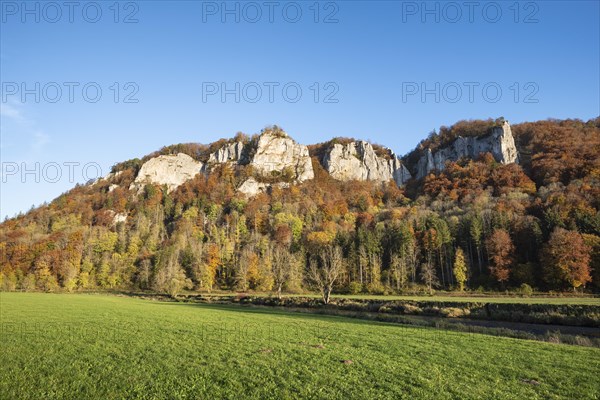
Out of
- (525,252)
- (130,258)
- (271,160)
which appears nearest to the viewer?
(525,252)

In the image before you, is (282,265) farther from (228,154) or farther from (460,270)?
(228,154)

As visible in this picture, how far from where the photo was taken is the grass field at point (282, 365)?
34.3ft

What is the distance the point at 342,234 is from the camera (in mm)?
99250

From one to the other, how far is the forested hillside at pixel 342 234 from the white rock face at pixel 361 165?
21706 mm

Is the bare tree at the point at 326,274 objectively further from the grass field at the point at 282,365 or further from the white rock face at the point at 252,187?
the white rock face at the point at 252,187

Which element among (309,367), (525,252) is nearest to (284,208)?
(525,252)

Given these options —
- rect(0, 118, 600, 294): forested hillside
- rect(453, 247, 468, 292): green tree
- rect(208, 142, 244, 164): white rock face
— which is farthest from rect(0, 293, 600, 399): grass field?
rect(208, 142, 244, 164): white rock face

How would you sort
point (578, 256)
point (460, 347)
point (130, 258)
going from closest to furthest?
point (460, 347)
point (578, 256)
point (130, 258)

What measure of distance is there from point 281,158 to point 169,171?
59455 mm

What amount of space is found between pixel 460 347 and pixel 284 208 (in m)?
119

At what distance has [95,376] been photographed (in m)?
11.6

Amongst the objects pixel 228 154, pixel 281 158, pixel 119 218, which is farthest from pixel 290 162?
pixel 119 218

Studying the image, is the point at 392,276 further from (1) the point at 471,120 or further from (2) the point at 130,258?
(1) the point at 471,120

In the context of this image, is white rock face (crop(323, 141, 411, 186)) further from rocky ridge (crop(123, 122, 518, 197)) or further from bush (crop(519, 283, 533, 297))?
bush (crop(519, 283, 533, 297))
